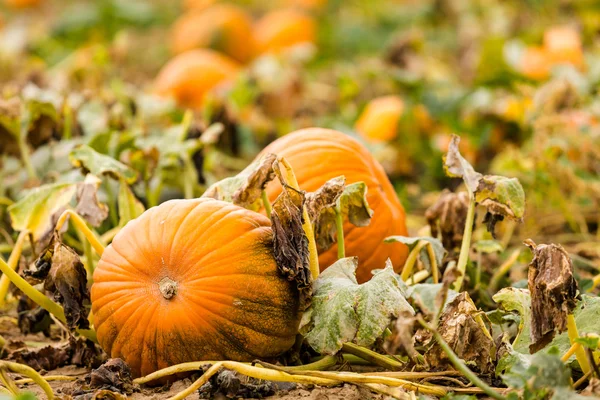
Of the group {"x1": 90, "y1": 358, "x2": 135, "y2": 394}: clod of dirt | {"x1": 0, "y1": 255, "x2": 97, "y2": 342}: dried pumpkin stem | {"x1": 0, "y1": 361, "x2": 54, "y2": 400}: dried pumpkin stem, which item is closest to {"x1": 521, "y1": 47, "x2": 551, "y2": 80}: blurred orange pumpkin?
{"x1": 0, "y1": 255, "x2": 97, "y2": 342}: dried pumpkin stem

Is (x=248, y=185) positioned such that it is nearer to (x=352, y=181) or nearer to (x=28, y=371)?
(x=352, y=181)

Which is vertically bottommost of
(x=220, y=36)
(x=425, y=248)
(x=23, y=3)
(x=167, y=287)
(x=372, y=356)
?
(x=372, y=356)

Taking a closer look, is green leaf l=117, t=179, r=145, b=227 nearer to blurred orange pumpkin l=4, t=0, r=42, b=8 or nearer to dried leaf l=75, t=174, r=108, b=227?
dried leaf l=75, t=174, r=108, b=227

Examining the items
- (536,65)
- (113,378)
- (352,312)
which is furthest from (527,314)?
(536,65)

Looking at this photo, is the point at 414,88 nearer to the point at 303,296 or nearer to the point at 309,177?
the point at 309,177

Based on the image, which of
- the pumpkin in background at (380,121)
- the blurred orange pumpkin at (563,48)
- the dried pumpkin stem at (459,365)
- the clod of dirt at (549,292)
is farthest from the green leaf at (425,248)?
the blurred orange pumpkin at (563,48)
